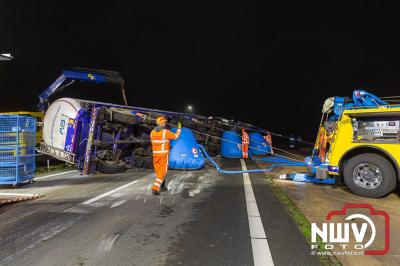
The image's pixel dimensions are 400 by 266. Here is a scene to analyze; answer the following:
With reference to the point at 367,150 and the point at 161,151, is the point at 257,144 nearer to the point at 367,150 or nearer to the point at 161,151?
the point at 367,150

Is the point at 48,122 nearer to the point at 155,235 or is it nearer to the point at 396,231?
the point at 155,235

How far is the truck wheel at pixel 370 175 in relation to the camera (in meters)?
6.59

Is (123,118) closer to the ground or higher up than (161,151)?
higher up

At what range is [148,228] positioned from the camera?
4.77 meters

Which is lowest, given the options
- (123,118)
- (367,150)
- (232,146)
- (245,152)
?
(245,152)

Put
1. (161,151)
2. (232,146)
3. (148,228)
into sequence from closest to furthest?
1. (148,228)
2. (161,151)
3. (232,146)

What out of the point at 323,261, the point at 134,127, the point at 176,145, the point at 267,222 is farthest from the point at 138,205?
the point at 134,127

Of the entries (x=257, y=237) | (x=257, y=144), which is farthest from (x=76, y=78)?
(x=257, y=237)

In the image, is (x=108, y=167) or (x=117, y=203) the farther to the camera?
(x=108, y=167)

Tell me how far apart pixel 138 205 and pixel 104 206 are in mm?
607

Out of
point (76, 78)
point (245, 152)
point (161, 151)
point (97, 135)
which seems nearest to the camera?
point (161, 151)

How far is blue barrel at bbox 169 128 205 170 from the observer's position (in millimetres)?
11188

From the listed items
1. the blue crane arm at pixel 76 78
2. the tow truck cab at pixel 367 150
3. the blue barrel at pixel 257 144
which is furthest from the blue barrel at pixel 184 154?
the blue barrel at pixel 257 144

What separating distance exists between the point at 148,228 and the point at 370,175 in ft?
15.5
